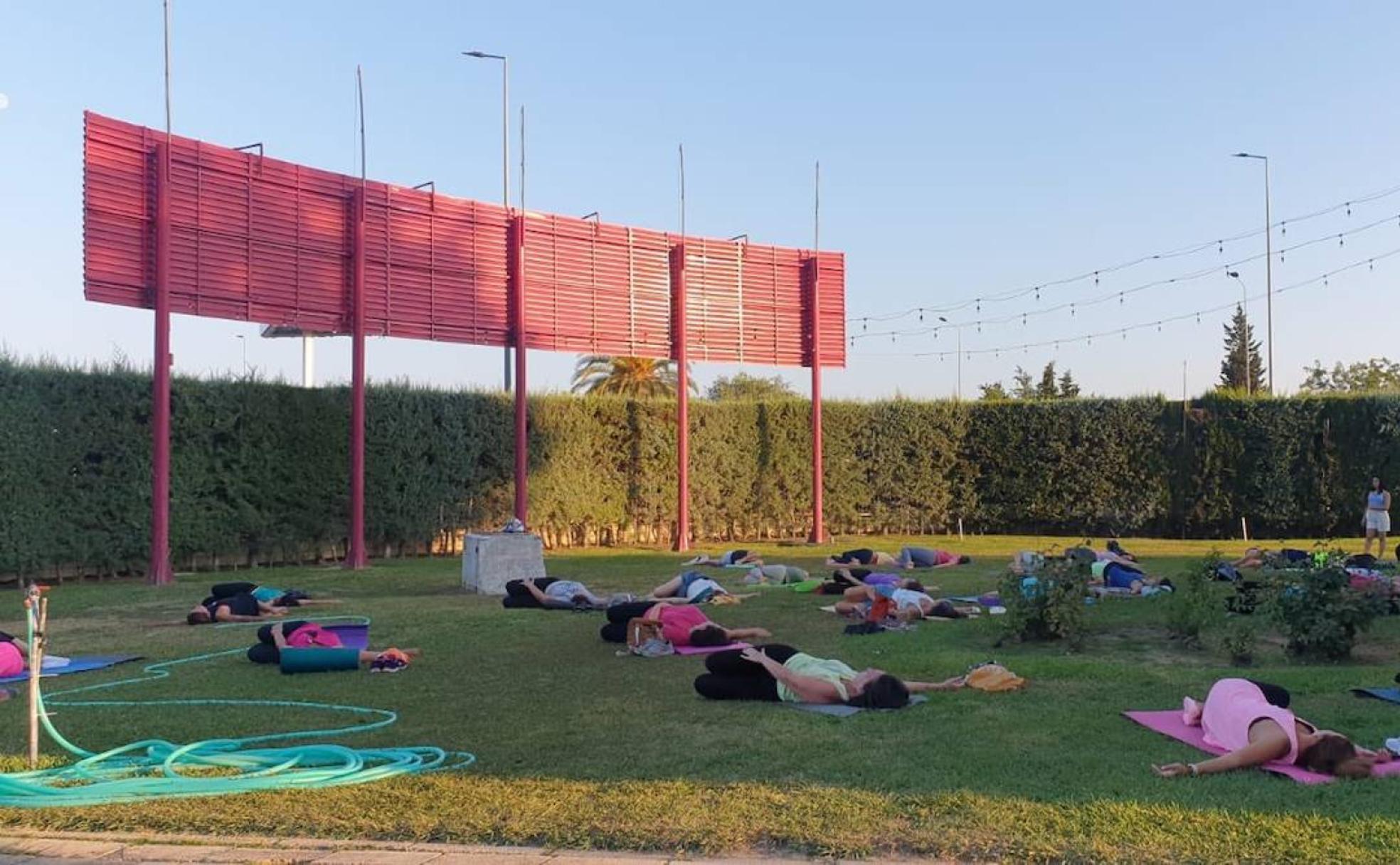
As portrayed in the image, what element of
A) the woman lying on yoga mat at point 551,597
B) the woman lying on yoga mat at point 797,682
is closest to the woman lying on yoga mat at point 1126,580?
the woman lying on yoga mat at point 551,597

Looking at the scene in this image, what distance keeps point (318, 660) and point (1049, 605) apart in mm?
6227

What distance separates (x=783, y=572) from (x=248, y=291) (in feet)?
30.5

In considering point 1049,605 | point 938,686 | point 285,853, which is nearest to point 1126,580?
point 1049,605

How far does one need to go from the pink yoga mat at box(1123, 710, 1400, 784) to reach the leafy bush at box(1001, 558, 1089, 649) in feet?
8.87

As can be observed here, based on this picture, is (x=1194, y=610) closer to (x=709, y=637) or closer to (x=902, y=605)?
Result: (x=902, y=605)

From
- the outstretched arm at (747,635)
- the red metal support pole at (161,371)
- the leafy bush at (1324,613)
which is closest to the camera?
the leafy bush at (1324,613)

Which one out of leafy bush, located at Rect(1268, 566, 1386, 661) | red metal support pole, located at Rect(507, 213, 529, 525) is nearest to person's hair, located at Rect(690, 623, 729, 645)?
leafy bush, located at Rect(1268, 566, 1386, 661)

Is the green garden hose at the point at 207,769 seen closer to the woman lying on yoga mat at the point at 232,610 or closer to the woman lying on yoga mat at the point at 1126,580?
the woman lying on yoga mat at the point at 232,610

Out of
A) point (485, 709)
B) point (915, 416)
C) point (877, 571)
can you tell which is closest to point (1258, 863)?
point (485, 709)

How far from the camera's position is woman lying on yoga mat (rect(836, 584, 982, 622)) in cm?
1171

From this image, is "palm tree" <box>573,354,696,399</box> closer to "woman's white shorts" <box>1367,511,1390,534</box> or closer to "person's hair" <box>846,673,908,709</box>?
"woman's white shorts" <box>1367,511,1390,534</box>

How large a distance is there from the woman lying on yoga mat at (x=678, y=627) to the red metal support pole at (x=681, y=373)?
39.1 feet

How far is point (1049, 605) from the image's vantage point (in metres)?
9.83

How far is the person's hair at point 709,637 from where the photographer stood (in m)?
9.81
